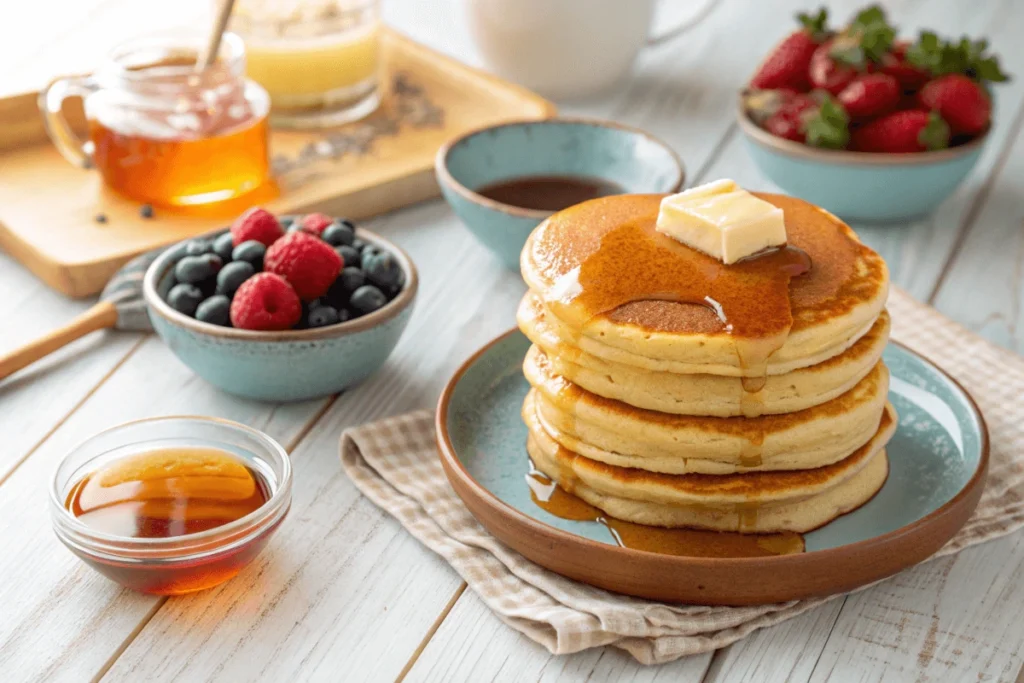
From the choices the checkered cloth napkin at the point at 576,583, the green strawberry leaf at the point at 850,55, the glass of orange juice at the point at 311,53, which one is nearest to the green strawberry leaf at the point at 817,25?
the green strawberry leaf at the point at 850,55

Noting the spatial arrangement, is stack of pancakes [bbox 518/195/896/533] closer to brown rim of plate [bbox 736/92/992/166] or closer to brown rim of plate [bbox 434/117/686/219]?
brown rim of plate [bbox 434/117/686/219]

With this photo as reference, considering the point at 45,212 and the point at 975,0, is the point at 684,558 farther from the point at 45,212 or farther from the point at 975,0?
the point at 975,0

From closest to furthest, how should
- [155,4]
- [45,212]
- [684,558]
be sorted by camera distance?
[684,558], [45,212], [155,4]

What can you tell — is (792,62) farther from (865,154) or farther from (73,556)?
(73,556)

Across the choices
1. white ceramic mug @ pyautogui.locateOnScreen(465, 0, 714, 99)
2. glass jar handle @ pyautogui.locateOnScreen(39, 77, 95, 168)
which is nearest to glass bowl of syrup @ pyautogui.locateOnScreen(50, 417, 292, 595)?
glass jar handle @ pyautogui.locateOnScreen(39, 77, 95, 168)

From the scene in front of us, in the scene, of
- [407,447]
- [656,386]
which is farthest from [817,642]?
[407,447]

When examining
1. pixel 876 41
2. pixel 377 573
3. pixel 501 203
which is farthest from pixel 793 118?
pixel 377 573
